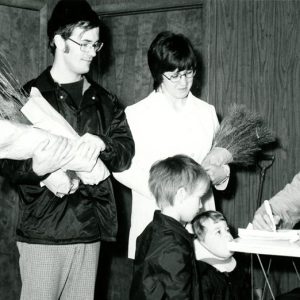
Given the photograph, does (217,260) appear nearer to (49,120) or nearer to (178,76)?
(178,76)

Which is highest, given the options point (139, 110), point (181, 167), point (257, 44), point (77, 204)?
point (257, 44)

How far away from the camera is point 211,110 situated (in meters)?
2.89

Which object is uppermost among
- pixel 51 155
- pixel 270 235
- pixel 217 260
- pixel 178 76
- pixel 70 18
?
pixel 70 18

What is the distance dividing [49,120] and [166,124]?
678 millimetres

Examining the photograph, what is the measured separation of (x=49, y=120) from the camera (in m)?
2.25

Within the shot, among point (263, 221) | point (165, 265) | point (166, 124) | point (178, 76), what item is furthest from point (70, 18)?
point (263, 221)

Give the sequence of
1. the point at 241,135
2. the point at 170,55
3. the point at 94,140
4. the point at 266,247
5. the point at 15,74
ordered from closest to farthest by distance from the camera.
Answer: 1. the point at 266,247
2. the point at 94,140
3. the point at 170,55
4. the point at 241,135
5. the point at 15,74

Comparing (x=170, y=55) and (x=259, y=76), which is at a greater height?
(x=259, y=76)

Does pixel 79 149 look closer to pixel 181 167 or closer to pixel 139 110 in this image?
pixel 181 167

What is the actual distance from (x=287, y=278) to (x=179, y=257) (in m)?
1.55

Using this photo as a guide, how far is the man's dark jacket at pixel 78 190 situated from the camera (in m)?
2.29

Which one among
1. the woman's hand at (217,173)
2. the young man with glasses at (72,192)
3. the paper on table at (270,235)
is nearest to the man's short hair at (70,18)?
the young man with glasses at (72,192)

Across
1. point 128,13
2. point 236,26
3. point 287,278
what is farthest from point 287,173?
point 128,13

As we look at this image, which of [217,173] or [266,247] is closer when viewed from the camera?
[266,247]
